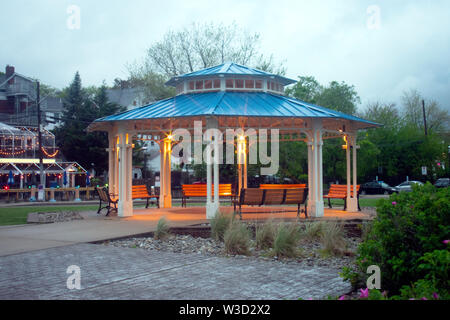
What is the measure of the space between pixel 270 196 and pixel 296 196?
862 millimetres

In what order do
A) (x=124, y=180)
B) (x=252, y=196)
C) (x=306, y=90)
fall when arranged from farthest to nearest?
(x=306, y=90), (x=124, y=180), (x=252, y=196)

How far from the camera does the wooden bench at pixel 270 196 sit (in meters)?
12.7

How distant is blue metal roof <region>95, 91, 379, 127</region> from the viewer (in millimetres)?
13062

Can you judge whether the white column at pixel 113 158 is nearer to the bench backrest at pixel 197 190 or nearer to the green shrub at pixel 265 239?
the bench backrest at pixel 197 190

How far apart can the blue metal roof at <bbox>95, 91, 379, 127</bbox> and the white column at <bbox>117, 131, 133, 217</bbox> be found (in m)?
0.84

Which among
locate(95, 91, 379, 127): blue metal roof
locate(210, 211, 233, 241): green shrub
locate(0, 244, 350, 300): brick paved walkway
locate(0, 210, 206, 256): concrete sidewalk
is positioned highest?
locate(95, 91, 379, 127): blue metal roof

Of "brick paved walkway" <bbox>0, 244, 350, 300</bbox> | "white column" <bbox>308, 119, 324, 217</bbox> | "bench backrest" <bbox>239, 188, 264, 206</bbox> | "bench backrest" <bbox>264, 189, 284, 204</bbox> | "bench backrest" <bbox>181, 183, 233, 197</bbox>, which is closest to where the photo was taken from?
"brick paved walkway" <bbox>0, 244, 350, 300</bbox>

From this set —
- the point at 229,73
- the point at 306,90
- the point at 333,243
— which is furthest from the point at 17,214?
the point at 306,90

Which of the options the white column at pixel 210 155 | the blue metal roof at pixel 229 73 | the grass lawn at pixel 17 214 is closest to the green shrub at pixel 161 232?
the white column at pixel 210 155

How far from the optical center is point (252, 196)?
1279 centimetres

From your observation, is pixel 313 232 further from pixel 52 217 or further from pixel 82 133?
pixel 82 133

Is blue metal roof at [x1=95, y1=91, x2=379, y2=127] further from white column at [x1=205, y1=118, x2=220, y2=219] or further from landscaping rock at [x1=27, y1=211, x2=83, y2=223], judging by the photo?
landscaping rock at [x1=27, y1=211, x2=83, y2=223]

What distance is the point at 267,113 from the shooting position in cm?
1316

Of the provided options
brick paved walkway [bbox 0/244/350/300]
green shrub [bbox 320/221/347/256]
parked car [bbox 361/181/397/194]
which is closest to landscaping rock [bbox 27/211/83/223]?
brick paved walkway [bbox 0/244/350/300]
